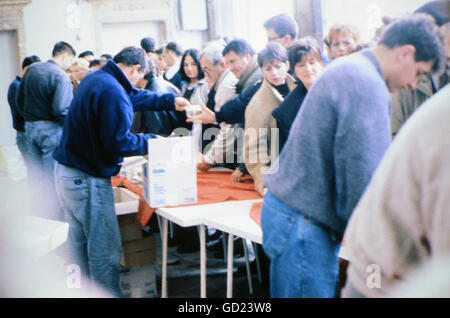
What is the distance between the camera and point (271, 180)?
1.35 metres

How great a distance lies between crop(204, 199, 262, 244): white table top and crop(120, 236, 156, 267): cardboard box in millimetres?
627

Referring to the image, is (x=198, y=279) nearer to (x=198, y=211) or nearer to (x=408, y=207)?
(x=198, y=211)

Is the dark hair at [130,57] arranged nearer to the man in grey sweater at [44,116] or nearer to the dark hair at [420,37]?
the dark hair at [420,37]

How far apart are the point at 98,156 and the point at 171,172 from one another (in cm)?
35

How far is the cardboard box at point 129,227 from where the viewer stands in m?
2.56

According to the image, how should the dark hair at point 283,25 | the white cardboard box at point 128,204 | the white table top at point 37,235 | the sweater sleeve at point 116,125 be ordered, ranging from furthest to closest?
the dark hair at point 283,25 → the white cardboard box at point 128,204 → the sweater sleeve at point 116,125 → the white table top at point 37,235

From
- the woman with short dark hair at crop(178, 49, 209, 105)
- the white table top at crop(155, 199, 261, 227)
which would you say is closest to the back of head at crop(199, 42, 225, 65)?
the woman with short dark hair at crop(178, 49, 209, 105)

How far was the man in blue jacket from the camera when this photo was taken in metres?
2.08

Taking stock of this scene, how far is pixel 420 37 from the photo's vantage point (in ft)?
3.60

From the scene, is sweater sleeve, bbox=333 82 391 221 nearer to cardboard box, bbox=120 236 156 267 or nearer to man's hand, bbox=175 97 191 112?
man's hand, bbox=175 97 191 112

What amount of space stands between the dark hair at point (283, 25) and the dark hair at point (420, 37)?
6.10 feet

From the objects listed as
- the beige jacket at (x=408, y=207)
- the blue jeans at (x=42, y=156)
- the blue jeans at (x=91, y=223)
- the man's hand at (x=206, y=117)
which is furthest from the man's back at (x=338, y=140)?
the blue jeans at (x=42, y=156)
